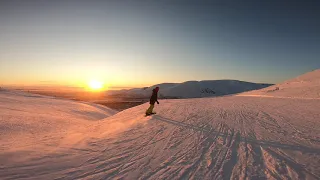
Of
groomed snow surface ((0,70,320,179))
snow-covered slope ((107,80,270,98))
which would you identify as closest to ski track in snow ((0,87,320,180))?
groomed snow surface ((0,70,320,179))

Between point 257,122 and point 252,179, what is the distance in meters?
6.04

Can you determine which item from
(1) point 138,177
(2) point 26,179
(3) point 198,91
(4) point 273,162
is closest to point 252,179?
(4) point 273,162

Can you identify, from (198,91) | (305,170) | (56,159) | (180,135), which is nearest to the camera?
(305,170)

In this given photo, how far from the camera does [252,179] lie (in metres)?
4.78

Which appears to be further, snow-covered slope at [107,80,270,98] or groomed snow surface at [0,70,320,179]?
snow-covered slope at [107,80,270,98]

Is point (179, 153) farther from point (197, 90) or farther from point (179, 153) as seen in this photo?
point (197, 90)

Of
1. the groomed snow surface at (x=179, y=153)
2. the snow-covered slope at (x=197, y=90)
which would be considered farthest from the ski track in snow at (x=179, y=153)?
the snow-covered slope at (x=197, y=90)

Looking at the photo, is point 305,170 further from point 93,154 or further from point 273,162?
point 93,154

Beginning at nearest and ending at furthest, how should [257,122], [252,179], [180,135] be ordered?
[252,179]
[180,135]
[257,122]

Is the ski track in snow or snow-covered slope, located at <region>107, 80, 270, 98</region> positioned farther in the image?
snow-covered slope, located at <region>107, 80, 270, 98</region>

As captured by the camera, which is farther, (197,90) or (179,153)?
(197,90)

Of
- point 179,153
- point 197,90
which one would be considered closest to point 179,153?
point 179,153

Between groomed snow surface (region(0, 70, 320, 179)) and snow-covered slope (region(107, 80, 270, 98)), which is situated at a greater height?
snow-covered slope (region(107, 80, 270, 98))

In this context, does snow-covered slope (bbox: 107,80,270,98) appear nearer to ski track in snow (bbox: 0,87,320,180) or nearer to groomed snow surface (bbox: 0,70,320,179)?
groomed snow surface (bbox: 0,70,320,179)
